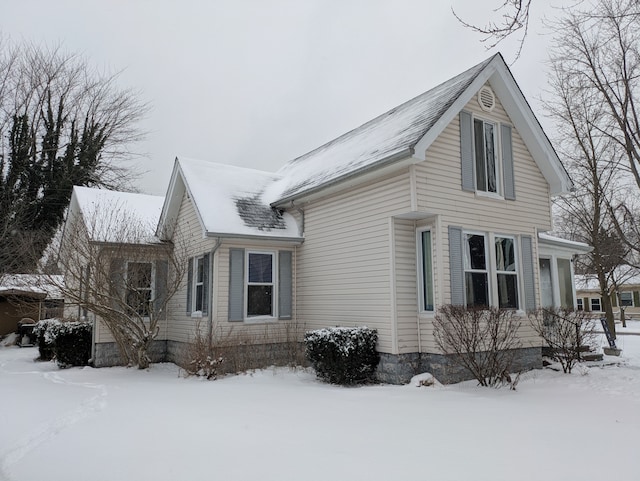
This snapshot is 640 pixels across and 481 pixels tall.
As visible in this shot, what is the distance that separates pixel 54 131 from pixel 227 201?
2229cm

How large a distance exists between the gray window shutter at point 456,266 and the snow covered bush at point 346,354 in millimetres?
1803

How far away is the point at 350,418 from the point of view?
6.53 meters

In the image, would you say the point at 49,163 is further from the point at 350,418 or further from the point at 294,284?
the point at 350,418

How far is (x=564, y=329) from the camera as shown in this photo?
10180 millimetres

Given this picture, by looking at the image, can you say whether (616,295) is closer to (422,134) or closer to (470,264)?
(470,264)

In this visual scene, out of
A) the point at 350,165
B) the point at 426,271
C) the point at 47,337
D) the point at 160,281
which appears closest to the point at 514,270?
the point at 426,271

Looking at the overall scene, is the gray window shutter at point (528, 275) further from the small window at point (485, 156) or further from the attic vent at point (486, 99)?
the attic vent at point (486, 99)

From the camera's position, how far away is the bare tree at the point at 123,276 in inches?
455

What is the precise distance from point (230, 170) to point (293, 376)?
698 centimetres

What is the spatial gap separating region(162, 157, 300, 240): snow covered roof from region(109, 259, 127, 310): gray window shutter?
8.02ft

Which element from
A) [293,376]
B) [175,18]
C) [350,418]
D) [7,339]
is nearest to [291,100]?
[175,18]

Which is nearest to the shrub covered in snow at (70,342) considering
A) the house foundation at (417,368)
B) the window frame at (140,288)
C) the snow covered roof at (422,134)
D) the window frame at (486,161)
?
the window frame at (140,288)

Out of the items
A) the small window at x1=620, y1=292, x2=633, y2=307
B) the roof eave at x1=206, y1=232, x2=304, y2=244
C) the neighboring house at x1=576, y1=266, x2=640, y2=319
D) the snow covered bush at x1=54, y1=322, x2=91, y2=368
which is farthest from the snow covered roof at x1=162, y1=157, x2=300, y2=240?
the small window at x1=620, y1=292, x2=633, y2=307

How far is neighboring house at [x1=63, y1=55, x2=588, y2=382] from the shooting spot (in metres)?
9.61
